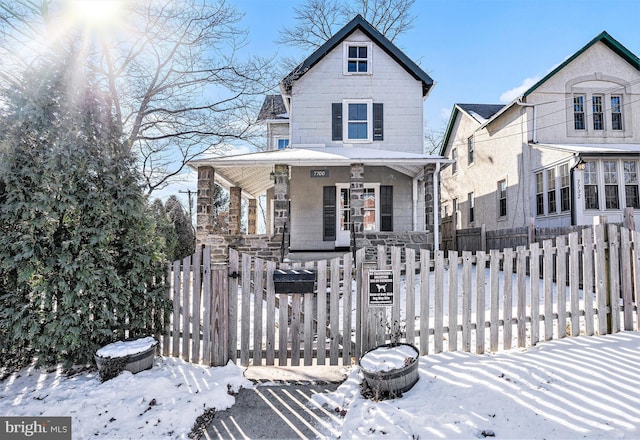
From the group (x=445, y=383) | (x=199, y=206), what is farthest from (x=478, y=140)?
(x=445, y=383)

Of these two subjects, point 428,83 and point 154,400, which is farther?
point 428,83

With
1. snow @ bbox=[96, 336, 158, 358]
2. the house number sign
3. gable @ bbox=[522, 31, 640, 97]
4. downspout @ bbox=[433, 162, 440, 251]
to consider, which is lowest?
snow @ bbox=[96, 336, 158, 358]

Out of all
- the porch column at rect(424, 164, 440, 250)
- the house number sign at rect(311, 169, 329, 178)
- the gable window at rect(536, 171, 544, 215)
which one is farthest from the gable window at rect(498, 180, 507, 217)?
the house number sign at rect(311, 169, 329, 178)

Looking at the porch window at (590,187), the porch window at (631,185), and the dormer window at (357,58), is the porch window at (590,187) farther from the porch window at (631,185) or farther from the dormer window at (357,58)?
the dormer window at (357,58)

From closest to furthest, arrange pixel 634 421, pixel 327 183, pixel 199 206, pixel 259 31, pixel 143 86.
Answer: pixel 634 421
pixel 199 206
pixel 327 183
pixel 259 31
pixel 143 86

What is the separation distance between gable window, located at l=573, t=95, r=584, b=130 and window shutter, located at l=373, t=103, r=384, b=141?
24.1ft

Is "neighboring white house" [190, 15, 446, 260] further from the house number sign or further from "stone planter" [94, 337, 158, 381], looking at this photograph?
"stone planter" [94, 337, 158, 381]

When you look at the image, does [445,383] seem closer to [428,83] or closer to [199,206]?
[199,206]

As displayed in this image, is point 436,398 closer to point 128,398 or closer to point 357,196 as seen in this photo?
point 128,398

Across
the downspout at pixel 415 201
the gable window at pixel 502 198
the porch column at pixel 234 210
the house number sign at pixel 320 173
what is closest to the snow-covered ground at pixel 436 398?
the house number sign at pixel 320 173

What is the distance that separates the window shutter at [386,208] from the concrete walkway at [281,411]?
28.6 feet

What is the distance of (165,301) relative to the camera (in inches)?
162

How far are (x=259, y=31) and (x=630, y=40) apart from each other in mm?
14275

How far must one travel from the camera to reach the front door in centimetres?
1222
